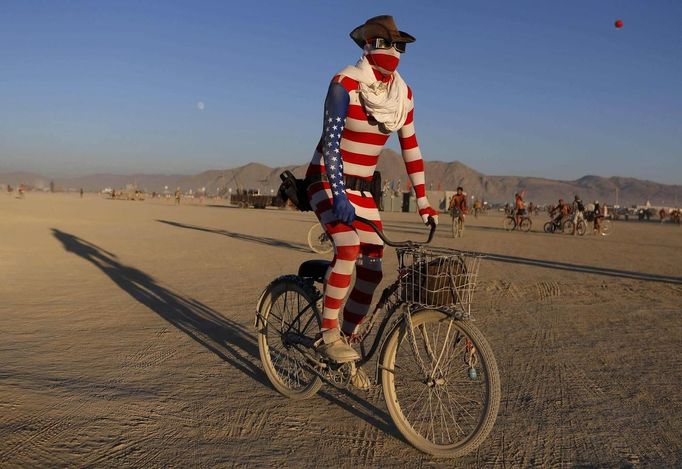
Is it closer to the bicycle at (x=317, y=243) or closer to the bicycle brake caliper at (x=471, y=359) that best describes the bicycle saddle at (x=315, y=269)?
the bicycle brake caliper at (x=471, y=359)

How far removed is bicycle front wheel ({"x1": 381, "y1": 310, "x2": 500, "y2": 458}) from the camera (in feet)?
9.15

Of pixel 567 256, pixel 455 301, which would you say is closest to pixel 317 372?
pixel 455 301

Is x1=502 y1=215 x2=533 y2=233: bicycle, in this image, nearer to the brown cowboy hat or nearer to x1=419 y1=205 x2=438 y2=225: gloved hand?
x1=419 y1=205 x2=438 y2=225: gloved hand

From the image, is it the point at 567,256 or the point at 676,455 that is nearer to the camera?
the point at 676,455

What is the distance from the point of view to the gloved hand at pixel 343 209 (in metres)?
2.98

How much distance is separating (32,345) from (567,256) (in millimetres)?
12097

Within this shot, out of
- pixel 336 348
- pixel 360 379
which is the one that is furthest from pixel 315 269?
pixel 360 379

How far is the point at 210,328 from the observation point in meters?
5.62

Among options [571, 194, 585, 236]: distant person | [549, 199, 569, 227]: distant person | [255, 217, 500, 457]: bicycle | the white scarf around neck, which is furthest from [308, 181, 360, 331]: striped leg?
[549, 199, 569, 227]: distant person

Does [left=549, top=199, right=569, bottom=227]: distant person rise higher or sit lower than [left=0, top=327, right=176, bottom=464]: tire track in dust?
higher

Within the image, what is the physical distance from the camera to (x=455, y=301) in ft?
9.36

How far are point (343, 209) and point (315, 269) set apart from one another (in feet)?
2.82

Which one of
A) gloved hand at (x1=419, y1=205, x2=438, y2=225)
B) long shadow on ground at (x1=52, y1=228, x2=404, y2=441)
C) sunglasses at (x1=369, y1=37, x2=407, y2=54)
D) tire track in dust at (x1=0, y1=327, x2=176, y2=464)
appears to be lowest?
long shadow on ground at (x1=52, y1=228, x2=404, y2=441)

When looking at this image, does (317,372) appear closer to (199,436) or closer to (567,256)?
(199,436)
